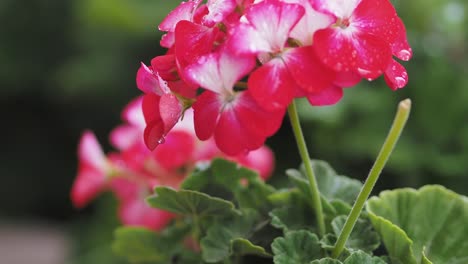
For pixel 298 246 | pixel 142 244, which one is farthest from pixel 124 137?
pixel 298 246

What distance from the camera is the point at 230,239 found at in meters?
0.69

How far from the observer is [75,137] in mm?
3033

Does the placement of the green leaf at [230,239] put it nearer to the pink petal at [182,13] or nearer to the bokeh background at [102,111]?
the pink petal at [182,13]

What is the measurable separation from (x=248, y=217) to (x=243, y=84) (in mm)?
179

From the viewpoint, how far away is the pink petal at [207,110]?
1.89 ft

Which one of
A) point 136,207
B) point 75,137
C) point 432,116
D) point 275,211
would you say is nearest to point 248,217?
point 275,211

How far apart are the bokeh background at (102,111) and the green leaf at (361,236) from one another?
33.4 inches

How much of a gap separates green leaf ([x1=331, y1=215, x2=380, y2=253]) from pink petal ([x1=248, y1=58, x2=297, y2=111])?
0.51 feet

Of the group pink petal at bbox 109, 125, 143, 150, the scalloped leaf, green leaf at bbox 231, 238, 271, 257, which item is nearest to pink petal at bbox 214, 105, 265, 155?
green leaf at bbox 231, 238, 271, 257

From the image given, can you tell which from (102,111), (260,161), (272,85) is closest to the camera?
(272,85)

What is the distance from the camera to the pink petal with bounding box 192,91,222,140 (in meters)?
0.57

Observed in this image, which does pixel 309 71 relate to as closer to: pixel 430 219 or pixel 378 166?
pixel 378 166

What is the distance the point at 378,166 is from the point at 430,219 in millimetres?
163

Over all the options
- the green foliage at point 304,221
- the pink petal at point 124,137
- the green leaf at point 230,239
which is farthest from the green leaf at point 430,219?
the pink petal at point 124,137
